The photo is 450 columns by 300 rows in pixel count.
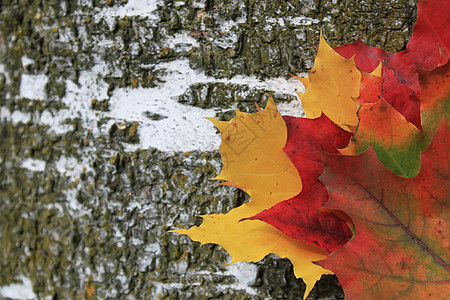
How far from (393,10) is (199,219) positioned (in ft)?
1.51

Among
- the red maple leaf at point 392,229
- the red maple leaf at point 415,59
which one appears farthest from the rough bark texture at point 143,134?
the red maple leaf at point 392,229

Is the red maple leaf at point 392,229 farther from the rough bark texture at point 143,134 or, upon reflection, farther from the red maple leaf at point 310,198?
the rough bark texture at point 143,134

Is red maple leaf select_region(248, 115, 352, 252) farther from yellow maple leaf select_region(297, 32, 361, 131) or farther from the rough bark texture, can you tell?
the rough bark texture

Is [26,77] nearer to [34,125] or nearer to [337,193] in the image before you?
[34,125]

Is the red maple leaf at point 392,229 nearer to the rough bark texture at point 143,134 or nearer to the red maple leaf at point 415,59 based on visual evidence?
the red maple leaf at point 415,59

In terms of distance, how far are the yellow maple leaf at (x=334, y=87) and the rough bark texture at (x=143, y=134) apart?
0.10 m

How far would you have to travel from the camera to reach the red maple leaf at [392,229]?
0.37 meters

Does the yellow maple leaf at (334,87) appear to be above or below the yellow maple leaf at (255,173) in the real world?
above

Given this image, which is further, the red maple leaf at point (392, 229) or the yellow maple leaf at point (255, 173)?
the yellow maple leaf at point (255, 173)

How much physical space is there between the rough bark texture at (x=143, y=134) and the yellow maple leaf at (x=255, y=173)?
0.10 metres

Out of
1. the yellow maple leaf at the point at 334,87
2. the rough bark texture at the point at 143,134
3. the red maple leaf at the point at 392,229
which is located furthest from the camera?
the rough bark texture at the point at 143,134

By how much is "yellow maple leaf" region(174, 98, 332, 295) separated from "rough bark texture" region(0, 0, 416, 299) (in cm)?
10

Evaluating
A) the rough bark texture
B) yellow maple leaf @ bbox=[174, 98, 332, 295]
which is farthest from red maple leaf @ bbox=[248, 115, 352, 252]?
the rough bark texture

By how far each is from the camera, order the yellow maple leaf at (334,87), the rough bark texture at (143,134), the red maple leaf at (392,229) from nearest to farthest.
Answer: the red maple leaf at (392,229) → the yellow maple leaf at (334,87) → the rough bark texture at (143,134)
